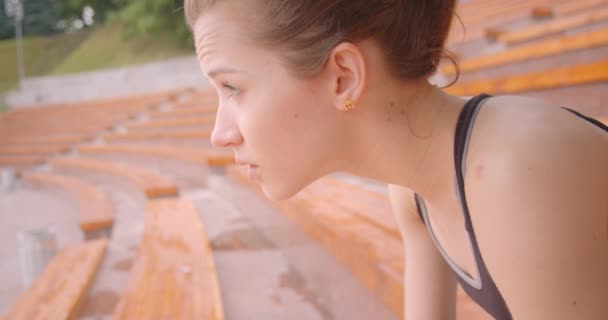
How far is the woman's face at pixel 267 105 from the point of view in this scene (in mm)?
858

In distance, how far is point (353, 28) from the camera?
0.80m

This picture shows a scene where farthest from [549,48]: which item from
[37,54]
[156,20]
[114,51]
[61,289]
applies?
[37,54]

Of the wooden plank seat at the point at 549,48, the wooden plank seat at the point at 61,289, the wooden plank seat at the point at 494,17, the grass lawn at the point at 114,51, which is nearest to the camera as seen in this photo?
the wooden plank seat at the point at 61,289

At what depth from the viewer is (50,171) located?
27.4 feet

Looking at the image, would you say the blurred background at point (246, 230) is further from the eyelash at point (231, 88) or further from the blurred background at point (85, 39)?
the blurred background at point (85, 39)

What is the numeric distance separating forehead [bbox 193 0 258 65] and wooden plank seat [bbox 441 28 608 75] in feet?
3.76

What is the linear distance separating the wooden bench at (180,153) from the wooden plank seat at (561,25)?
2427mm

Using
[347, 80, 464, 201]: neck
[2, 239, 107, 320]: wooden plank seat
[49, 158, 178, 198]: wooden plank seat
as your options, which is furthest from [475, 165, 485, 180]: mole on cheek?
[49, 158, 178, 198]: wooden plank seat

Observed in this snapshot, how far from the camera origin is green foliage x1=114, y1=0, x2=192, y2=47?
15.3 m

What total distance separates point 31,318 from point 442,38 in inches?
70.8

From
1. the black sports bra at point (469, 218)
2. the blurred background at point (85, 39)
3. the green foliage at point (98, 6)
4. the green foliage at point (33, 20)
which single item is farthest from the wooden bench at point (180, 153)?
the green foliage at point (33, 20)

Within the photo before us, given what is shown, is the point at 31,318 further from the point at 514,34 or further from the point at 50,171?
the point at 50,171

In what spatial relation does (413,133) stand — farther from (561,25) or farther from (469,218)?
(561,25)

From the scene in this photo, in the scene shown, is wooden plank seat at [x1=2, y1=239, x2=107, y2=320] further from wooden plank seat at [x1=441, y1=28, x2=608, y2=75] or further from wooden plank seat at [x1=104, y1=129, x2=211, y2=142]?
wooden plank seat at [x1=104, y1=129, x2=211, y2=142]
